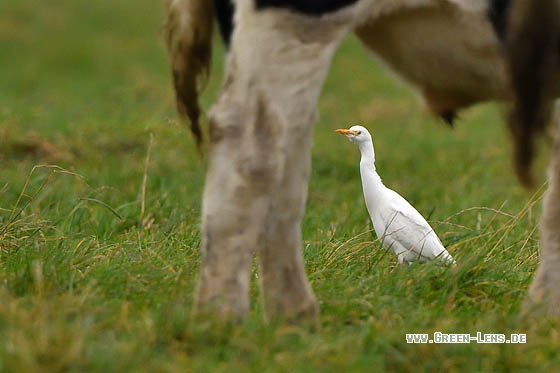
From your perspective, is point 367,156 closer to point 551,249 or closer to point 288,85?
point 551,249

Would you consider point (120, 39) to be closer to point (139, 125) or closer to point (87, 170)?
point (139, 125)

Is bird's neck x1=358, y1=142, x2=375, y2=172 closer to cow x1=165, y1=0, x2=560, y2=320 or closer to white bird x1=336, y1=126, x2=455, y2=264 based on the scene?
white bird x1=336, y1=126, x2=455, y2=264

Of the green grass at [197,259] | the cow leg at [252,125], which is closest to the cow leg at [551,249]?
the green grass at [197,259]

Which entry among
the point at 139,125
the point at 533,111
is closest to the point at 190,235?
the point at 533,111

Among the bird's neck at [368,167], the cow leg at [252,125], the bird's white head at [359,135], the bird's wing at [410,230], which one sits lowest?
the bird's wing at [410,230]

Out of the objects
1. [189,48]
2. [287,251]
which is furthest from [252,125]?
[189,48]

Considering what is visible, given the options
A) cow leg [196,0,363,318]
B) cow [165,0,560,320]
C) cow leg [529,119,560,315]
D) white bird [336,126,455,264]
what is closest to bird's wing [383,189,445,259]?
white bird [336,126,455,264]

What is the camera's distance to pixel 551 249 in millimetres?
2855

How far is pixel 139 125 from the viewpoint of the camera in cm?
729

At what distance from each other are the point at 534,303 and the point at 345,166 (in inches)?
159

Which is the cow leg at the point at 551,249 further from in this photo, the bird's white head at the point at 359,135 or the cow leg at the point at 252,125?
the bird's white head at the point at 359,135

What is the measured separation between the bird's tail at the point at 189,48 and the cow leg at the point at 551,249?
1158 millimetres

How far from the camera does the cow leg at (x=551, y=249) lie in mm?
2814

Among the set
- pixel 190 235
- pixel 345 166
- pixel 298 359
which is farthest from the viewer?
pixel 345 166
